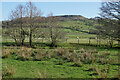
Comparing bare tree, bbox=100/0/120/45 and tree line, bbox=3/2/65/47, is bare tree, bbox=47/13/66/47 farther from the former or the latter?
bare tree, bbox=100/0/120/45

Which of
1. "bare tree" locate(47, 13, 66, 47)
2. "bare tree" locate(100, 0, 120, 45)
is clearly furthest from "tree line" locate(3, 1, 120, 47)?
"bare tree" locate(100, 0, 120, 45)

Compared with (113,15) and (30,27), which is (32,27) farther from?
(113,15)

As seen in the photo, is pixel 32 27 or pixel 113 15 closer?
pixel 113 15

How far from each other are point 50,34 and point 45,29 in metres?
1.37

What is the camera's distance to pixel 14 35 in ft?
81.9

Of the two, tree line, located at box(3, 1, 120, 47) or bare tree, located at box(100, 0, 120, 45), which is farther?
tree line, located at box(3, 1, 120, 47)

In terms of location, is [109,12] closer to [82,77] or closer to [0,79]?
[82,77]

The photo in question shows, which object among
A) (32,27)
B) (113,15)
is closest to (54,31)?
(32,27)

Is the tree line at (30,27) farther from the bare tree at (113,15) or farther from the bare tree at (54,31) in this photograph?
the bare tree at (113,15)

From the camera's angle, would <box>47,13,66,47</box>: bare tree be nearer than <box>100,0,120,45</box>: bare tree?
No

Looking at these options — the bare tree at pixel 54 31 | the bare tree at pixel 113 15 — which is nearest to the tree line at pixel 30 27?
the bare tree at pixel 54 31

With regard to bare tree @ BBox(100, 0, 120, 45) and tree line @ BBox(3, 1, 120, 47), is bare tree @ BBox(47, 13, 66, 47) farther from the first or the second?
bare tree @ BBox(100, 0, 120, 45)

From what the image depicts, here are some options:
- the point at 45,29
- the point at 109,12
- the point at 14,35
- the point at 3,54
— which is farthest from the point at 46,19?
the point at 109,12

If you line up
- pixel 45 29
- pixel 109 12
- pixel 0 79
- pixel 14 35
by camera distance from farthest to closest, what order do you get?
pixel 45 29
pixel 14 35
pixel 109 12
pixel 0 79
